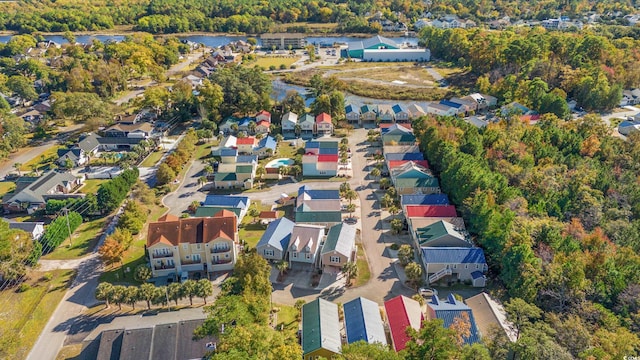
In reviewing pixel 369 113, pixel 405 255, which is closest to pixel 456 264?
pixel 405 255

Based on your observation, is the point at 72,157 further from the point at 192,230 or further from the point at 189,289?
the point at 189,289

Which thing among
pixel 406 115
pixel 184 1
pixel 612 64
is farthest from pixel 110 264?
pixel 184 1

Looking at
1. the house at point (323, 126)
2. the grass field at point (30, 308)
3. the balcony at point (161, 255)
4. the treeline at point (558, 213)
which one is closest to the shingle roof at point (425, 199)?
the treeline at point (558, 213)

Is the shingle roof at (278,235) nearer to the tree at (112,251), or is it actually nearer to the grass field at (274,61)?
the tree at (112,251)

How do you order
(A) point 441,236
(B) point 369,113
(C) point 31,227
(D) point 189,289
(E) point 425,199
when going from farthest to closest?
(B) point 369,113 → (E) point 425,199 → (C) point 31,227 → (A) point 441,236 → (D) point 189,289

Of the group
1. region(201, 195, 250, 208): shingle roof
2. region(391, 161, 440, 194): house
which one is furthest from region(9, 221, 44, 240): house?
region(391, 161, 440, 194): house
